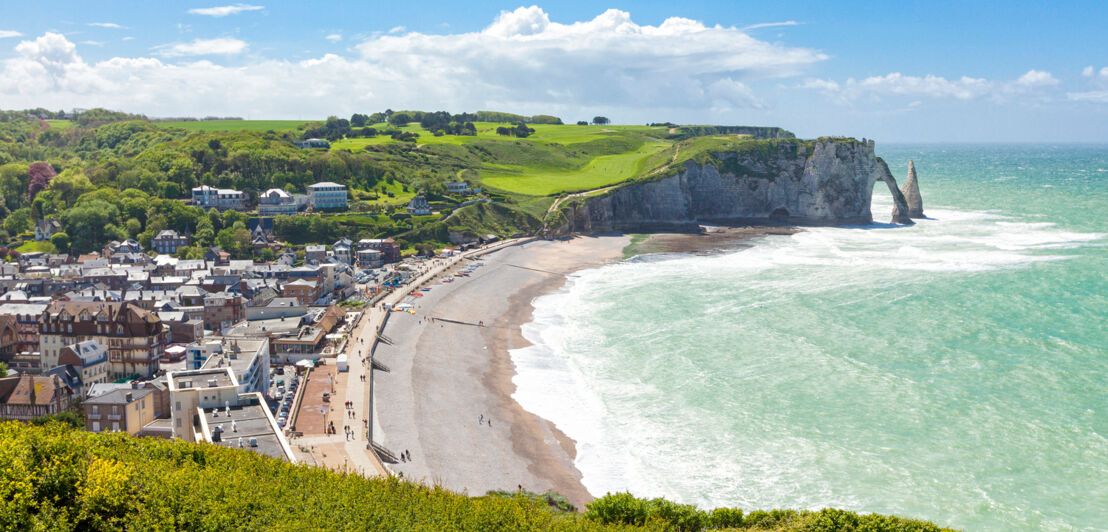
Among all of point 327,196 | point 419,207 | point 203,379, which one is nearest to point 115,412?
point 203,379

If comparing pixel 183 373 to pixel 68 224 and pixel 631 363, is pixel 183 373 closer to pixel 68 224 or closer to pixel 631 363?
pixel 631 363

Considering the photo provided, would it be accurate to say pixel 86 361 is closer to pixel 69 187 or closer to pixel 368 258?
pixel 368 258

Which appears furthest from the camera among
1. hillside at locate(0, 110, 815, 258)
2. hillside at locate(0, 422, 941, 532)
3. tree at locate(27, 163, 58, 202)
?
tree at locate(27, 163, 58, 202)

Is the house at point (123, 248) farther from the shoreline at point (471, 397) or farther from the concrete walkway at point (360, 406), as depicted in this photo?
the shoreline at point (471, 397)

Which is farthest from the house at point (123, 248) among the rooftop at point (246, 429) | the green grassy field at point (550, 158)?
the green grassy field at point (550, 158)

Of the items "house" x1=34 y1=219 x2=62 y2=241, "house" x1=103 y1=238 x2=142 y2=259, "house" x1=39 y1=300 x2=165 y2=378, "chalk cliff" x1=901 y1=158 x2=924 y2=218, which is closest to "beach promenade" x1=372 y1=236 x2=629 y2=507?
"house" x1=39 y1=300 x2=165 y2=378

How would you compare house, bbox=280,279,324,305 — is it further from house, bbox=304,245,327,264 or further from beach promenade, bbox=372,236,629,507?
house, bbox=304,245,327,264
